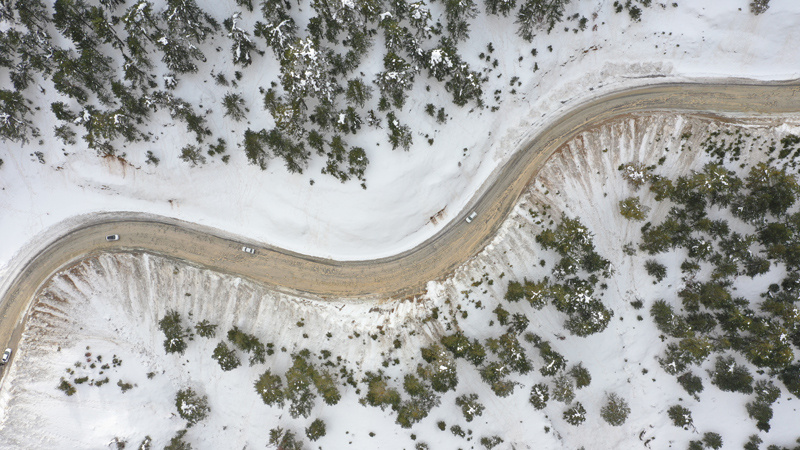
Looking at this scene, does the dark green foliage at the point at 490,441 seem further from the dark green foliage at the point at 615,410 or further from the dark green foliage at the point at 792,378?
the dark green foliage at the point at 792,378

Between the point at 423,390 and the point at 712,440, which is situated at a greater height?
the point at 423,390

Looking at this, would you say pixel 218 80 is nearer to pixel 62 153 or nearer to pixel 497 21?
pixel 62 153

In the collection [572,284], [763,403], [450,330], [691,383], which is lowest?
[763,403]

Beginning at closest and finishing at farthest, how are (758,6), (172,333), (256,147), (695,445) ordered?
(256,147) → (172,333) → (758,6) → (695,445)

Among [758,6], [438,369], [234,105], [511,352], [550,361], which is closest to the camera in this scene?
[438,369]

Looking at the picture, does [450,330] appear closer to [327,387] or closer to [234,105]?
[327,387]

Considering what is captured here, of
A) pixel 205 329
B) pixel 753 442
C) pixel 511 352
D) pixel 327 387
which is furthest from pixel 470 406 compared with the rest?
pixel 753 442
